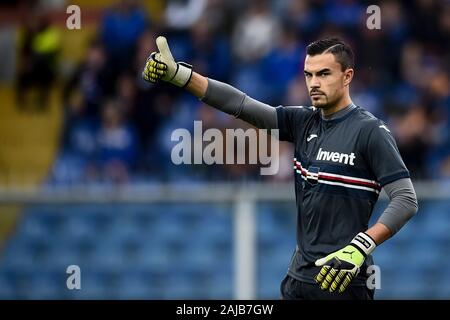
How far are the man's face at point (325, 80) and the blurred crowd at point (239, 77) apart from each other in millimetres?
4690

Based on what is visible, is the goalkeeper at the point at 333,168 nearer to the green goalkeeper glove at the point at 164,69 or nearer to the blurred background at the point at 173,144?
the green goalkeeper glove at the point at 164,69

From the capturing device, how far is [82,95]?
42.6 ft

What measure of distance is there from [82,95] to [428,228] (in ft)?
15.3

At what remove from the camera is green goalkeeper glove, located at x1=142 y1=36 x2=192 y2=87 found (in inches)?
238

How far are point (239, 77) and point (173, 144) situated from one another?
1.20 m

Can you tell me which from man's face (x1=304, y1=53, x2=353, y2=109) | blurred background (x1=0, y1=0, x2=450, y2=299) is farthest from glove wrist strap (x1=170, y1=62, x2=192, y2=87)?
blurred background (x1=0, y1=0, x2=450, y2=299)

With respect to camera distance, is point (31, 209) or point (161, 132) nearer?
point (31, 209)

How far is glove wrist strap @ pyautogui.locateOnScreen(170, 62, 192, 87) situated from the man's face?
2.15 ft

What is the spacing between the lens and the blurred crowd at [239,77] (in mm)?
11328

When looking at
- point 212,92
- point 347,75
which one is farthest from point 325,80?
point 212,92
